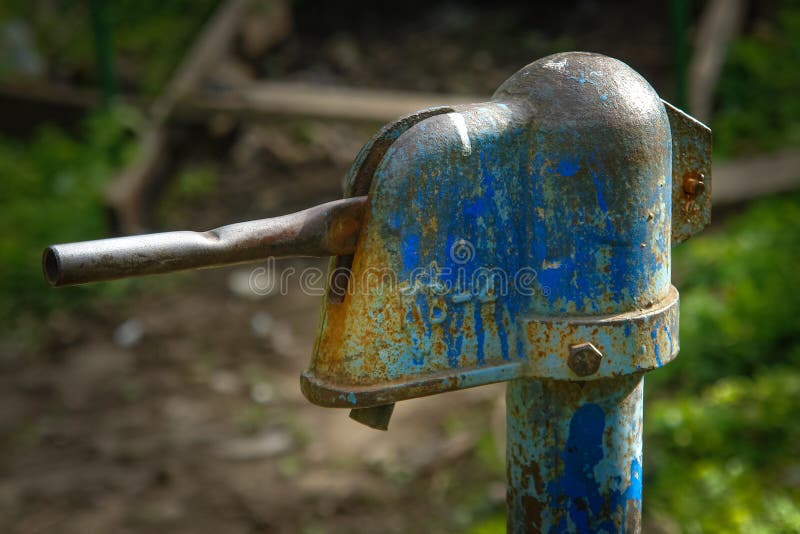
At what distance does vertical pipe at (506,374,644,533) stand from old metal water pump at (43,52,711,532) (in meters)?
0.03

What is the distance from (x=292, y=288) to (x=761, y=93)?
2744 millimetres

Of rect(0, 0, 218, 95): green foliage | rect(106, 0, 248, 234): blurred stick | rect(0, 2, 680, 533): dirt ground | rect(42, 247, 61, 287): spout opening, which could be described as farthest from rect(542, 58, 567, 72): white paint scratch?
rect(0, 0, 218, 95): green foliage

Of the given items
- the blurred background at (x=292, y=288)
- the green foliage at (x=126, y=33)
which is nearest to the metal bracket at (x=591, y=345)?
the blurred background at (x=292, y=288)

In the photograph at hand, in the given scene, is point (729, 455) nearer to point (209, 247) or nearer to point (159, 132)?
point (209, 247)

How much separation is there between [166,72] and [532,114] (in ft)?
18.6

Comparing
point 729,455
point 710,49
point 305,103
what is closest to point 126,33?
point 305,103

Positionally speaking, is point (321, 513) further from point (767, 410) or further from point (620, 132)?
point (620, 132)

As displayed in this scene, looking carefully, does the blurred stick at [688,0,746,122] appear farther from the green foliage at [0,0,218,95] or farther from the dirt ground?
the green foliage at [0,0,218,95]

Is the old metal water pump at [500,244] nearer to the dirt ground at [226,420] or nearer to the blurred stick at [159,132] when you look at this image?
the dirt ground at [226,420]

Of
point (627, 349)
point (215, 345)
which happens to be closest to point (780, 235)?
point (215, 345)

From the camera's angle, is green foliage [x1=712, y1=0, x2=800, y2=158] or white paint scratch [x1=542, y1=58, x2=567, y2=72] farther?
green foliage [x1=712, y1=0, x2=800, y2=158]

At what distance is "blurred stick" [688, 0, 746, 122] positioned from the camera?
4.97 metres

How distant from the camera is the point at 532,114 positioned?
45.4 inches

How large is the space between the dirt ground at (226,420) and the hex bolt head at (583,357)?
1.83m
